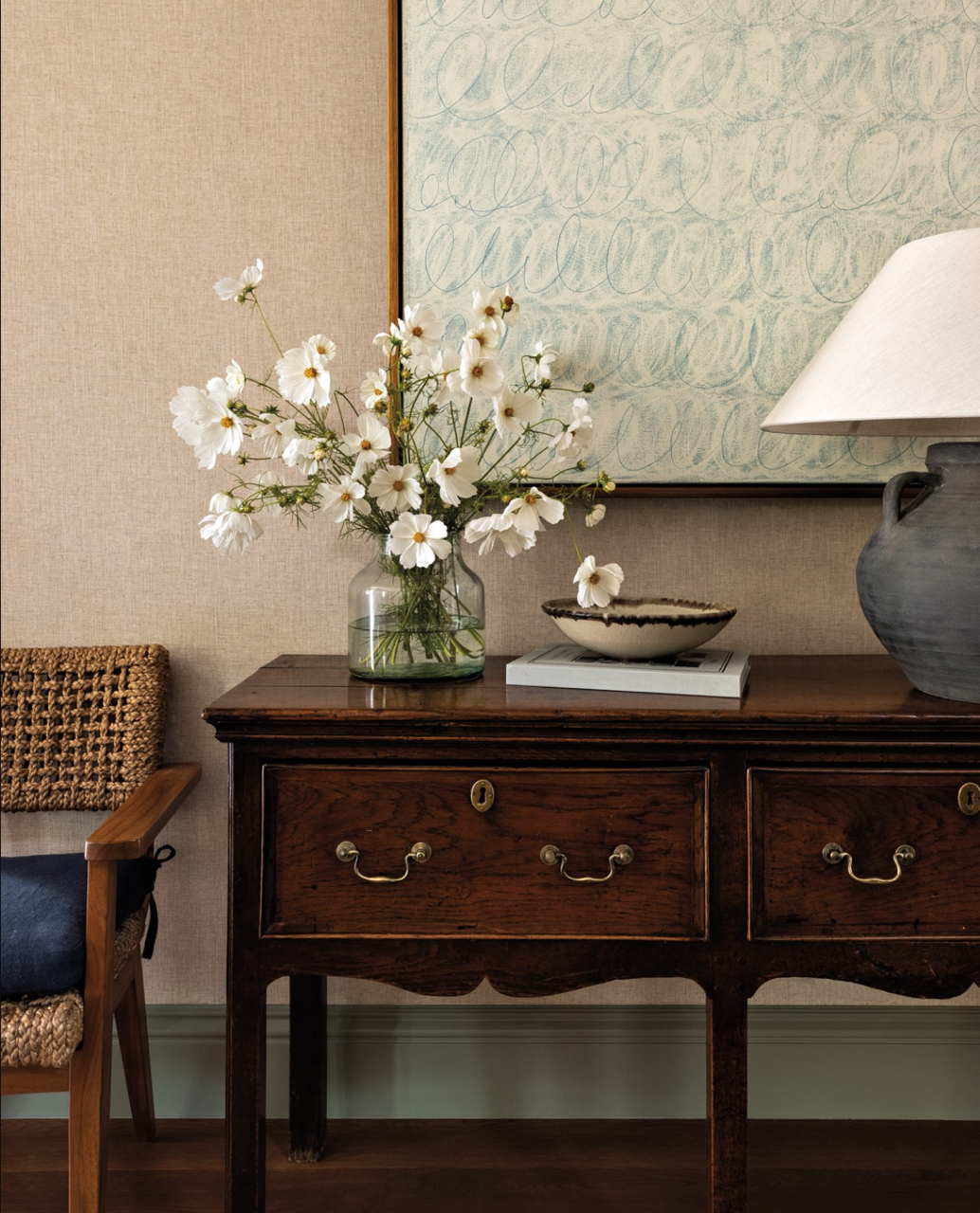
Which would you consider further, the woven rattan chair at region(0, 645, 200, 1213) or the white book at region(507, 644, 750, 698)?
the woven rattan chair at region(0, 645, 200, 1213)

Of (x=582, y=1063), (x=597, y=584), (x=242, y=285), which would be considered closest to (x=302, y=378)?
(x=242, y=285)

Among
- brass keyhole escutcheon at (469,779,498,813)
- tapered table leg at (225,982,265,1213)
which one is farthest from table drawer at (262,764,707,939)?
tapered table leg at (225,982,265,1213)

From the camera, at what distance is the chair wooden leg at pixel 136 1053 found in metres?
1.65

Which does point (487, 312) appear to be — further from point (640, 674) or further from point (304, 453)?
point (640, 674)

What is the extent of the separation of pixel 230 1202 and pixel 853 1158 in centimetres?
104

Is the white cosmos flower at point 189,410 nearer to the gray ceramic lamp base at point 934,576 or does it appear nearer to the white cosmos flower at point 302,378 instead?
the white cosmos flower at point 302,378

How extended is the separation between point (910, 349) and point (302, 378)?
2.49 feet

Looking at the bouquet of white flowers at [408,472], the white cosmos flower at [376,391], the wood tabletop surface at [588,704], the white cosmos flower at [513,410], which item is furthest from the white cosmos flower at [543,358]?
the wood tabletop surface at [588,704]

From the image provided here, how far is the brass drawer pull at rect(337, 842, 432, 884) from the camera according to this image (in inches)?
48.7

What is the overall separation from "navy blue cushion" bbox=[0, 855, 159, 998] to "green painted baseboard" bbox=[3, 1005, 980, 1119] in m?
0.47

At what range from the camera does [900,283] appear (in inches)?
51.8

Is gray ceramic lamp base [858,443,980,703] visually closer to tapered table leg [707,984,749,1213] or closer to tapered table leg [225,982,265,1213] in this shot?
tapered table leg [707,984,749,1213]

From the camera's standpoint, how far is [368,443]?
1.33m

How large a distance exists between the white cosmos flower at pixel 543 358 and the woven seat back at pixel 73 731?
794 millimetres
